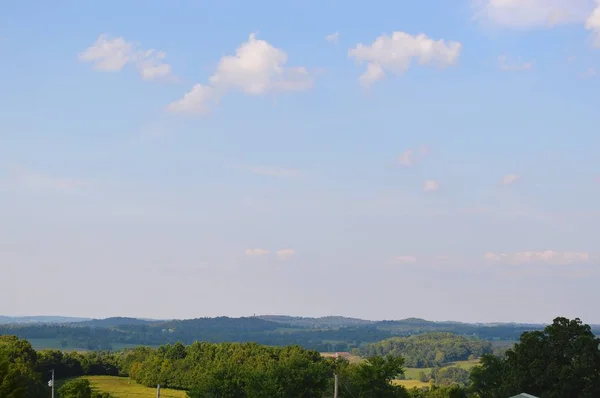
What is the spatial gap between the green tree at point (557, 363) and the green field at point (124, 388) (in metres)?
53.9

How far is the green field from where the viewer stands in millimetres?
103250

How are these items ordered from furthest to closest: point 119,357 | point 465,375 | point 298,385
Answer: point 465,375
point 119,357
point 298,385

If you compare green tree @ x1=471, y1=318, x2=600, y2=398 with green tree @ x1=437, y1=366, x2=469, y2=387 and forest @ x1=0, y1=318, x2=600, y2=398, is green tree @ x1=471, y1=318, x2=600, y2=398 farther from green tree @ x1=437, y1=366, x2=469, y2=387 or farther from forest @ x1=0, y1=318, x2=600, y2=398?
green tree @ x1=437, y1=366, x2=469, y2=387

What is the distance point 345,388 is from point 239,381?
1582 centimetres

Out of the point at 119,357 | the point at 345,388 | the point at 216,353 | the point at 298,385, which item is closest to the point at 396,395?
the point at 345,388

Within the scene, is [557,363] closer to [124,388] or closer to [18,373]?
[18,373]

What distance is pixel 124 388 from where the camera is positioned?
4476 inches

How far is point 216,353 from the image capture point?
109 metres

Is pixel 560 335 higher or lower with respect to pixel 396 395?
higher

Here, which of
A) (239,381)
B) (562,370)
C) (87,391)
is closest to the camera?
(562,370)

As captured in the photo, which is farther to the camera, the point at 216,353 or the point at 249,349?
the point at 216,353

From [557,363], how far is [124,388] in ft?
257

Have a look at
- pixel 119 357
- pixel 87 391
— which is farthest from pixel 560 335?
pixel 119 357

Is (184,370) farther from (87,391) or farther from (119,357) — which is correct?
(87,391)
